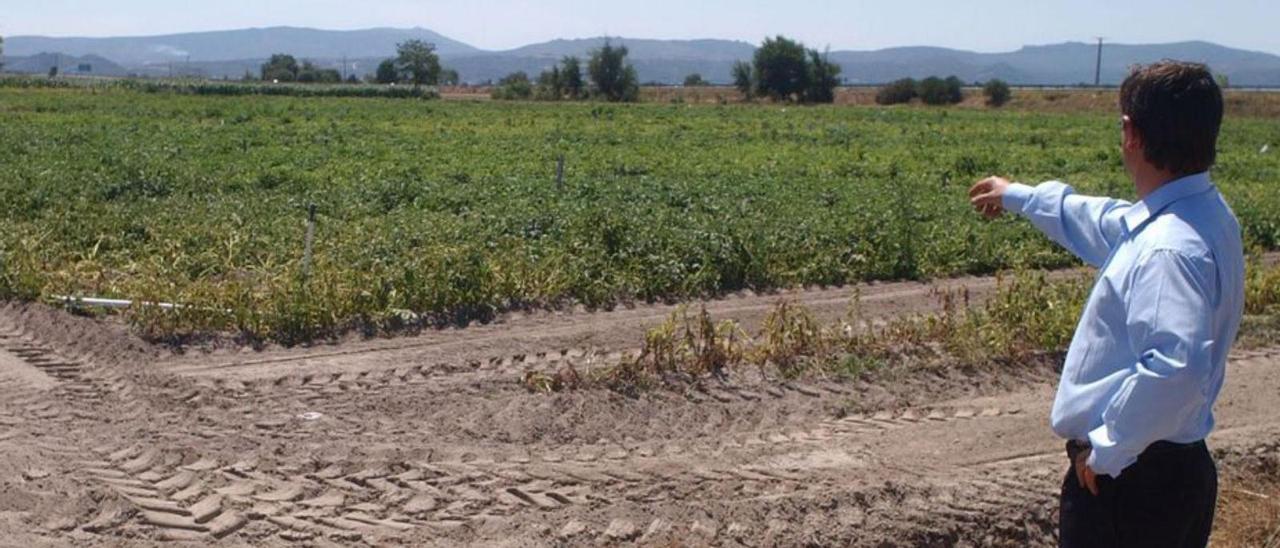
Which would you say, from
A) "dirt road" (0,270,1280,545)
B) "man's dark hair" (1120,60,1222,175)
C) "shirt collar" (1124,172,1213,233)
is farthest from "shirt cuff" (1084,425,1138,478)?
"dirt road" (0,270,1280,545)

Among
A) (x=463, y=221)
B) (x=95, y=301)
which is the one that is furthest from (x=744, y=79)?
(x=95, y=301)

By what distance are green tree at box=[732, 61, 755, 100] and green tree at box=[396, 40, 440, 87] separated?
2829 centimetres

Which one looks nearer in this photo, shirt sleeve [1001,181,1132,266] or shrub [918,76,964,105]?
shirt sleeve [1001,181,1132,266]

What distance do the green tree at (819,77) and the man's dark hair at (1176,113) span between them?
81355 mm

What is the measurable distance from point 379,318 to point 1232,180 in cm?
1807

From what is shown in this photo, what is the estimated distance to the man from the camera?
2857 millimetres

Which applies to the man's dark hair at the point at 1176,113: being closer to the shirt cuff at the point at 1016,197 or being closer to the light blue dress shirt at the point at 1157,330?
the light blue dress shirt at the point at 1157,330

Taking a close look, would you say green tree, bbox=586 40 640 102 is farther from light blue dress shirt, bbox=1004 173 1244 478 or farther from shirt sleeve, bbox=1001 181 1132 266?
light blue dress shirt, bbox=1004 173 1244 478

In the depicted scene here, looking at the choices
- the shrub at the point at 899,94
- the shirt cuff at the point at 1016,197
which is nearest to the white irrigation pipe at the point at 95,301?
the shirt cuff at the point at 1016,197

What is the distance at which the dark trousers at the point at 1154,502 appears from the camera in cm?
309

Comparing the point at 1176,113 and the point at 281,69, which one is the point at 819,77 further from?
the point at 1176,113

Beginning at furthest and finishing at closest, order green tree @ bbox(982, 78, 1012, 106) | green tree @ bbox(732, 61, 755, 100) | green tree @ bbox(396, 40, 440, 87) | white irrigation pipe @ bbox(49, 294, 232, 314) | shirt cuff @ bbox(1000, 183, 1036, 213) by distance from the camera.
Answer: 1. green tree @ bbox(396, 40, 440, 87)
2. green tree @ bbox(732, 61, 755, 100)
3. green tree @ bbox(982, 78, 1012, 106)
4. white irrigation pipe @ bbox(49, 294, 232, 314)
5. shirt cuff @ bbox(1000, 183, 1036, 213)

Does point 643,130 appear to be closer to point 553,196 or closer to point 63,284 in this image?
point 553,196

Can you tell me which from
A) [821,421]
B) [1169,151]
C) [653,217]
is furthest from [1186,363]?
[653,217]
